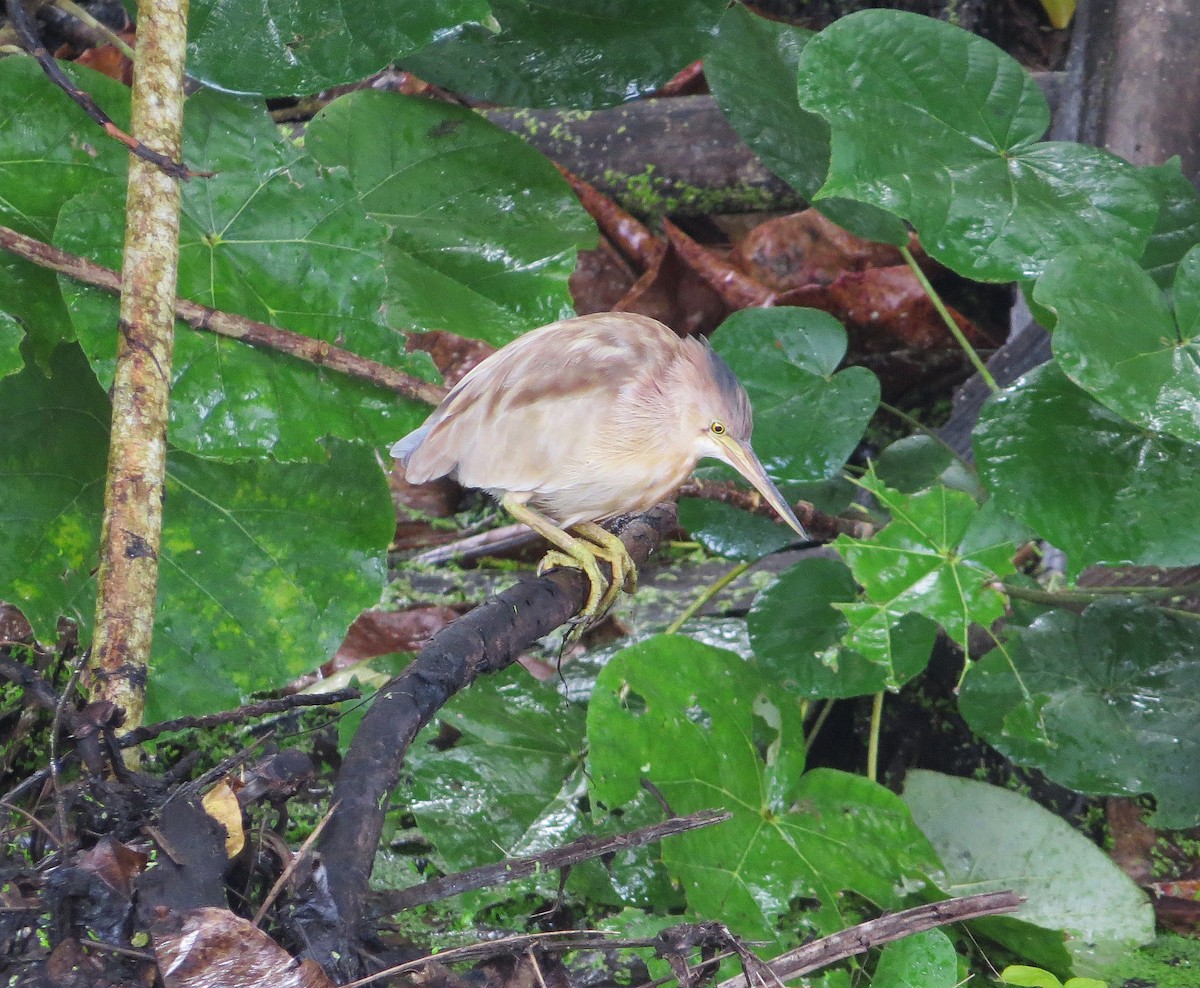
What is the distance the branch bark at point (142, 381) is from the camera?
1111 millimetres

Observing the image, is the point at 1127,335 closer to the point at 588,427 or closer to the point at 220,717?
the point at 588,427

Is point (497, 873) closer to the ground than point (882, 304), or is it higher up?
higher up

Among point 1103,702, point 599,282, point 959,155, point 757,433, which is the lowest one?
point 1103,702

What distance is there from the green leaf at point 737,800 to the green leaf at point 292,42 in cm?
95

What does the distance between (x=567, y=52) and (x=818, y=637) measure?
3.55ft

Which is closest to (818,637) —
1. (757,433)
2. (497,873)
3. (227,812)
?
(757,433)

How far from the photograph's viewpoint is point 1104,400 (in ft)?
4.18

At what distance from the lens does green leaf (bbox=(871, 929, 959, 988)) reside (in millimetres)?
1277

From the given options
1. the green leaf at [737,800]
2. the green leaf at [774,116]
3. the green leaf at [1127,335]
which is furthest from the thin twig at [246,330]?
the green leaf at [1127,335]

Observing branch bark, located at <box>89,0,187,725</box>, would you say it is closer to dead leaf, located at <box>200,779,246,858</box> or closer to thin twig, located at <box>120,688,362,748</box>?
thin twig, located at <box>120,688,362,748</box>

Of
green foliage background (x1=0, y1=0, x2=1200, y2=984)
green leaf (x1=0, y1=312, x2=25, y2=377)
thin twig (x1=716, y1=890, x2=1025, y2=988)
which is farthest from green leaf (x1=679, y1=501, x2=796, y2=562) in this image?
green leaf (x1=0, y1=312, x2=25, y2=377)

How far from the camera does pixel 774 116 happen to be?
71.9 inches

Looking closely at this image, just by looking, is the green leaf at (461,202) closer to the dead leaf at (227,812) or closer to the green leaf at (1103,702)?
the green leaf at (1103,702)

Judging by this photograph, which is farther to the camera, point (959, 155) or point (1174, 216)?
point (1174, 216)
